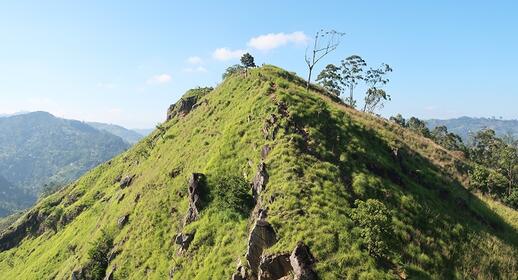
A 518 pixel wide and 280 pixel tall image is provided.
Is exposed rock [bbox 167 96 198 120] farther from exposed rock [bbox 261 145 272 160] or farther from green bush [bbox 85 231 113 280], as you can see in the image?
exposed rock [bbox 261 145 272 160]

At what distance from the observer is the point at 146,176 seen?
297 feet

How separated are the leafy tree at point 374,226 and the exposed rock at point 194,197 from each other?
2286cm

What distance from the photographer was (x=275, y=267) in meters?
42.0

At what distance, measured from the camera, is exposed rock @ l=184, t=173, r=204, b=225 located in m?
59.8

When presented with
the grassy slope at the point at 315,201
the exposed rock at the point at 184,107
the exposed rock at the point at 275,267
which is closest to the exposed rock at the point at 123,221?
the grassy slope at the point at 315,201

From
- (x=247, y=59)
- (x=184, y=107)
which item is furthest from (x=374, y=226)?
(x=247, y=59)

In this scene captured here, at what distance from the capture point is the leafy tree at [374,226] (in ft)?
139

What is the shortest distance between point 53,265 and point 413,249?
82495mm

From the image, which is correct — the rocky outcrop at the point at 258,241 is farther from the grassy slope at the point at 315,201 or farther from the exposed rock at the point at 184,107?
the exposed rock at the point at 184,107

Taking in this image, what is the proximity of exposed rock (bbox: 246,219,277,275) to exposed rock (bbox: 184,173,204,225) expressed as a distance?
15.9m

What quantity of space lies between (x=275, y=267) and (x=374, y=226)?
10484 mm

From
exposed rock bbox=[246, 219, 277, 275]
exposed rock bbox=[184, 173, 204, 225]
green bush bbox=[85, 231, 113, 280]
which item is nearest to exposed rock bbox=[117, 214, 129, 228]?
green bush bbox=[85, 231, 113, 280]

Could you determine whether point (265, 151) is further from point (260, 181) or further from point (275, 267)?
point (275, 267)

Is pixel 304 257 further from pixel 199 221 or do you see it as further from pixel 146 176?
pixel 146 176
